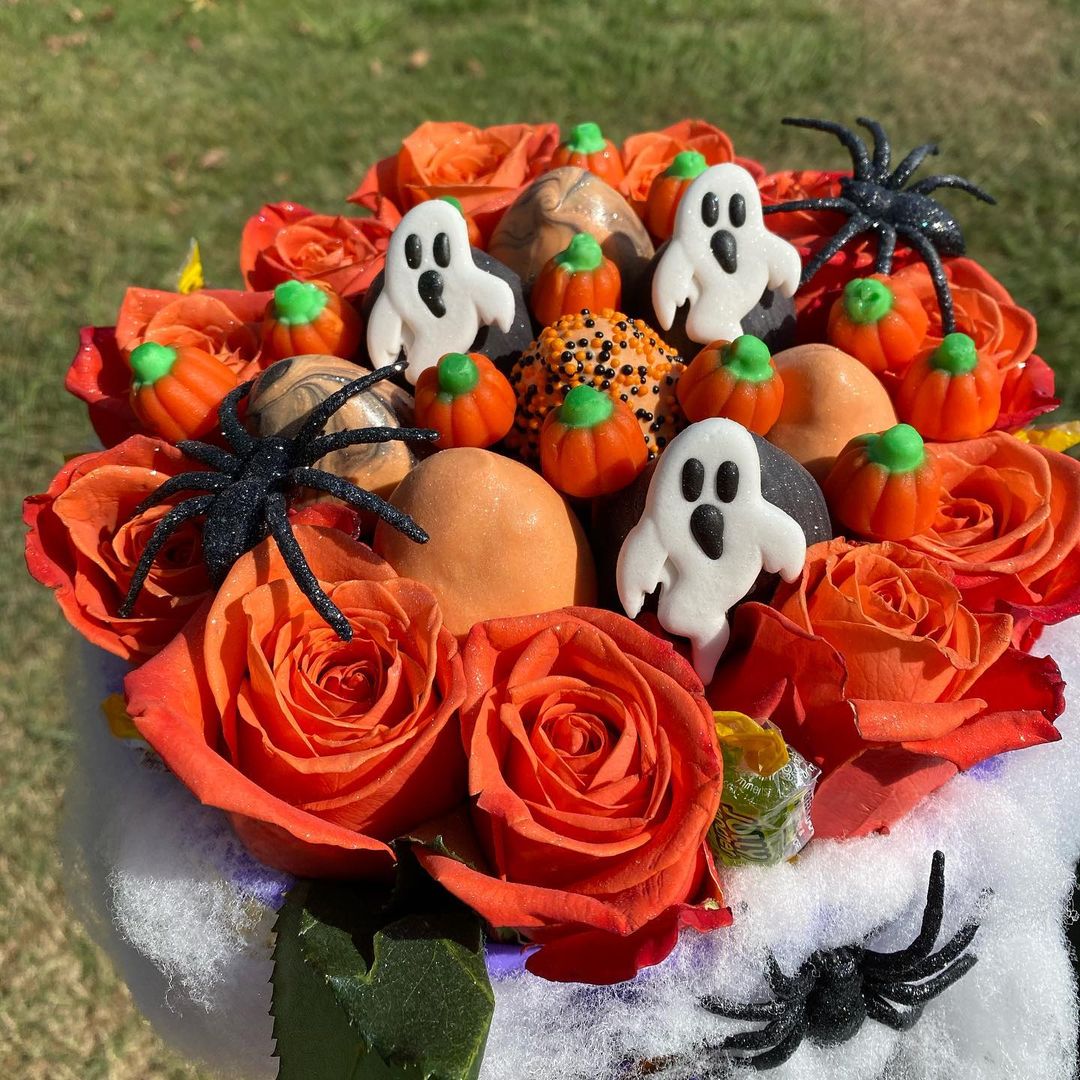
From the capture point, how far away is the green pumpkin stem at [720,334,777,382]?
1.14 metres

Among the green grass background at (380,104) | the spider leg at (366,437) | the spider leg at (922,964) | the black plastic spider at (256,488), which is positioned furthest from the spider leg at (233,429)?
the green grass background at (380,104)

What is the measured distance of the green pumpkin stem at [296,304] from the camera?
1.36 metres

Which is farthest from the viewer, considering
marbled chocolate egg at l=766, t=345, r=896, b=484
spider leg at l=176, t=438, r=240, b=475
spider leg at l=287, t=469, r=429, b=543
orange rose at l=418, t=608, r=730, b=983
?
marbled chocolate egg at l=766, t=345, r=896, b=484

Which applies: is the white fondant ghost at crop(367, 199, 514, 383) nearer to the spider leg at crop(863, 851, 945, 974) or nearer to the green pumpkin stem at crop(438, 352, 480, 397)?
the green pumpkin stem at crop(438, 352, 480, 397)

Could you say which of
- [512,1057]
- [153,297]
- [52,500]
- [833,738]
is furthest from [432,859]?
[153,297]

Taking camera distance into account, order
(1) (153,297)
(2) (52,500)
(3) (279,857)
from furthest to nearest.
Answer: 1. (1) (153,297)
2. (2) (52,500)
3. (3) (279,857)

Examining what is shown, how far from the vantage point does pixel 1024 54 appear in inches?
159

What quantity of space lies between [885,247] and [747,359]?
17.9 inches

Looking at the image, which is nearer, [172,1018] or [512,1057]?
[512,1057]

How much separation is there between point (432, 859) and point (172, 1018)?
0.57m

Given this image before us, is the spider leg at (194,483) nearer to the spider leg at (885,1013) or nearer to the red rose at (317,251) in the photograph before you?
the red rose at (317,251)

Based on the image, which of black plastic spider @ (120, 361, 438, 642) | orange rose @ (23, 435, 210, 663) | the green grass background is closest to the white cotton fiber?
orange rose @ (23, 435, 210, 663)

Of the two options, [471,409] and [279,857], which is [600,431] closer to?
[471,409]

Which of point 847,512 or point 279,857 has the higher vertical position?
point 847,512
